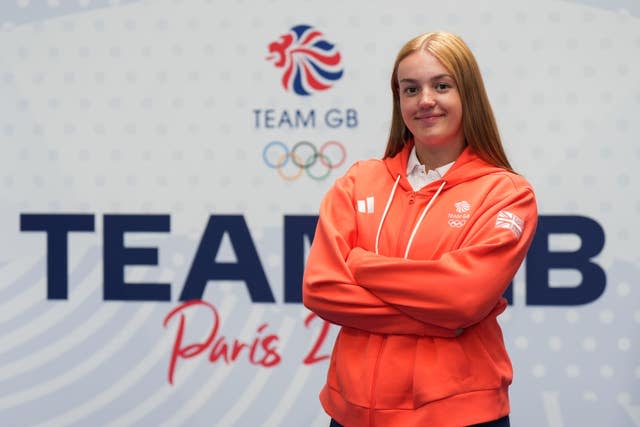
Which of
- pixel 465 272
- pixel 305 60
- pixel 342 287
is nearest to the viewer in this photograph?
pixel 465 272

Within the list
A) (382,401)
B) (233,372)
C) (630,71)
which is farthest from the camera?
(233,372)

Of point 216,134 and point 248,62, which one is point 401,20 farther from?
point 216,134

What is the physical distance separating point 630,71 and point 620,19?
183mm

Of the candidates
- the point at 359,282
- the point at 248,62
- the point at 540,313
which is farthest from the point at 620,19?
the point at 359,282

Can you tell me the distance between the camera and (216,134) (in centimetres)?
283

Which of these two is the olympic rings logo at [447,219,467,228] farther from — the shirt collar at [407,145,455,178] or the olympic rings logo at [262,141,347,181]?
the olympic rings logo at [262,141,347,181]

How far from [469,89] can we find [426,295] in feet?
1.42

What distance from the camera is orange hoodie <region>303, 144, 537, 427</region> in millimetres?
1499

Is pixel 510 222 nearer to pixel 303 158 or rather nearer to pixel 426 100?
pixel 426 100

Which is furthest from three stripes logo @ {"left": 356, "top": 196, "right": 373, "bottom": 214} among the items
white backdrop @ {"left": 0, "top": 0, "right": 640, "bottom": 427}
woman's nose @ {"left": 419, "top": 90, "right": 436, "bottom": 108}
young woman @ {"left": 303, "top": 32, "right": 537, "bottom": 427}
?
white backdrop @ {"left": 0, "top": 0, "right": 640, "bottom": 427}

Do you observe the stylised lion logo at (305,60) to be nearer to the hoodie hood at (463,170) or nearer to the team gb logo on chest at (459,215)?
the hoodie hood at (463,170)

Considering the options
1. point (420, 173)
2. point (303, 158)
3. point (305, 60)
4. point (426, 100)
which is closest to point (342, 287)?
point (420, 173)

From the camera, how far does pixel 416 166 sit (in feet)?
5.52

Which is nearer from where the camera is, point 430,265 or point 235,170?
point 430,265
